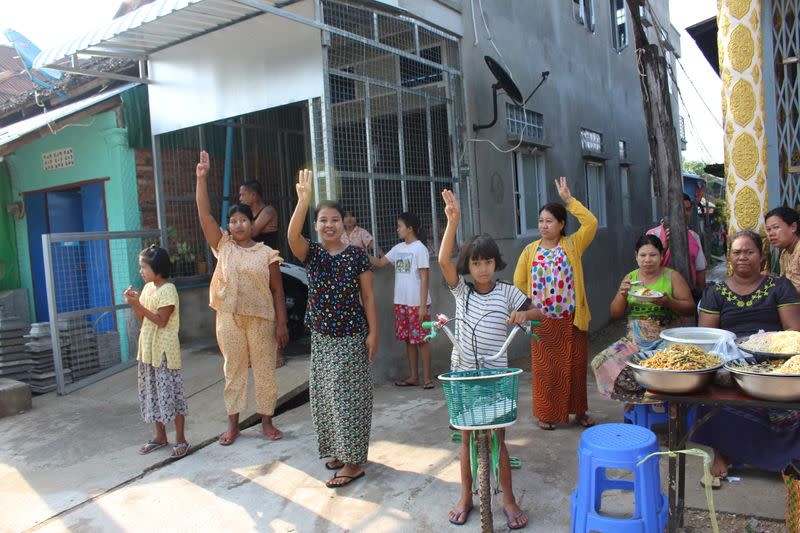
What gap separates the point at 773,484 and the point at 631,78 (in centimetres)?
1114

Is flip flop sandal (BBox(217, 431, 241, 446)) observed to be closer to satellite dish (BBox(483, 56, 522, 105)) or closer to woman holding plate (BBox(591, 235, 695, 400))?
A: woman holding plate (BBox(591, 235, 695, 400))

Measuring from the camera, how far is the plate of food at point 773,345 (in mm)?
2719

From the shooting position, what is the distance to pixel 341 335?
12.6 feet

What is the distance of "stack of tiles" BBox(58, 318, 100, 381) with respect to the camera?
6.22 meters

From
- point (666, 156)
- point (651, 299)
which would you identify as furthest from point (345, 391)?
point (666, 156)

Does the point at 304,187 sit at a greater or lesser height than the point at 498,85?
lesser

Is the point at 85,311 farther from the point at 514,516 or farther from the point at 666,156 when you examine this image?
the point at 666,156

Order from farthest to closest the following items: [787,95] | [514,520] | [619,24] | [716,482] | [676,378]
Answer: [619,24], [787,95], [716,482], [514,520], [676,378]

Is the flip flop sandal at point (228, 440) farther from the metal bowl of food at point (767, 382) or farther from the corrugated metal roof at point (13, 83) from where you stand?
the corrugated metal roof at point (13, 83)

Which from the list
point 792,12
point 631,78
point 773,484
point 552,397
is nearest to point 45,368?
point 552,397

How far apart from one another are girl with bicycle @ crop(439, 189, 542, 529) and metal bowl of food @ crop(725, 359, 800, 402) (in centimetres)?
99

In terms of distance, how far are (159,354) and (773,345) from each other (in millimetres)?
3764

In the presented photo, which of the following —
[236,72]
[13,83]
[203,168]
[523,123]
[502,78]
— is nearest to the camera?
[203,168]

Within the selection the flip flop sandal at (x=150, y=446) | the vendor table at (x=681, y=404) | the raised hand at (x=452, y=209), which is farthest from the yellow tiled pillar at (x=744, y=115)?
the flip flop sandal at (x=150, y=446)
